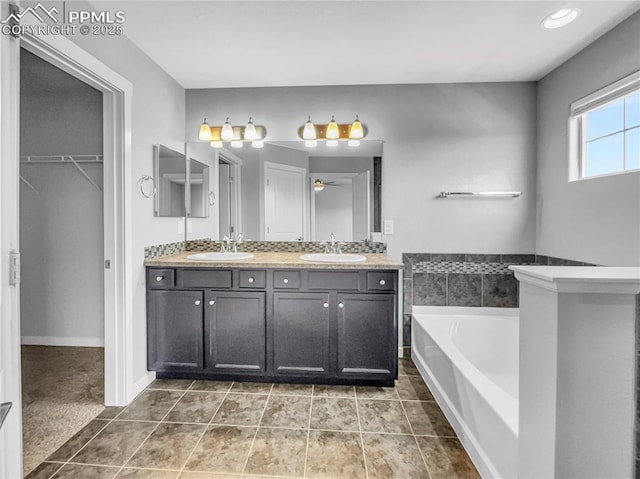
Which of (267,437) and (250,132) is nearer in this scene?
(267,437)

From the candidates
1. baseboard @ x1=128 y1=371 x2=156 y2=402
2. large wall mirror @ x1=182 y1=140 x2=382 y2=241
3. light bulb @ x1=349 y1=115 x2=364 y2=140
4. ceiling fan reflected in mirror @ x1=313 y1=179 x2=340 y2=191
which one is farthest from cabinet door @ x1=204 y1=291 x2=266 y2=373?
light bulb @ x1=349 y1=115 x2=364 y2=140

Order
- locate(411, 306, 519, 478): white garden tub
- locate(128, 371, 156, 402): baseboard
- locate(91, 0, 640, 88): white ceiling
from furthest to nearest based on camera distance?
locate(128, 371, 156, 402): baseboard < locate(91, 0, 640, 88): white ceiling < locate(411, 306, 519, 478): white garden tub

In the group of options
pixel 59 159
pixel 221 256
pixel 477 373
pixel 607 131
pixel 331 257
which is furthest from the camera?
pixel 59 159

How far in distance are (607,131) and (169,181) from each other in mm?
3187

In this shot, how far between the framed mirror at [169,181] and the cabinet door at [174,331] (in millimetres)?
664

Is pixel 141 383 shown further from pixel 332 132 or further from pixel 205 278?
pixel 332 132

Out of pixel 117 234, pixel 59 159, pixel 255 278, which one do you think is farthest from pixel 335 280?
pixel 59 159

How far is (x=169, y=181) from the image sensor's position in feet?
8.64

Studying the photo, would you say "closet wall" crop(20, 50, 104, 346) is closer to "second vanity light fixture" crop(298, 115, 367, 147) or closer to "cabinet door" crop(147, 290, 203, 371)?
"cabinet door" crop(147, 290, 203, 371)

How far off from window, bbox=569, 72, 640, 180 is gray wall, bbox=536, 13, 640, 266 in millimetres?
56

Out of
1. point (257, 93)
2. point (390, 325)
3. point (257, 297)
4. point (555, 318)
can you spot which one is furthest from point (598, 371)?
point (257, 93)

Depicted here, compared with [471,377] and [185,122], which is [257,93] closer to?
[185,122]

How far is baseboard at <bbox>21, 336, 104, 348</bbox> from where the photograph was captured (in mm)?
3045

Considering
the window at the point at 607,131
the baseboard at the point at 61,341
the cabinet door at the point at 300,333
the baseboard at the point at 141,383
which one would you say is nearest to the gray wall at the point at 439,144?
the window at the point at 607,131
